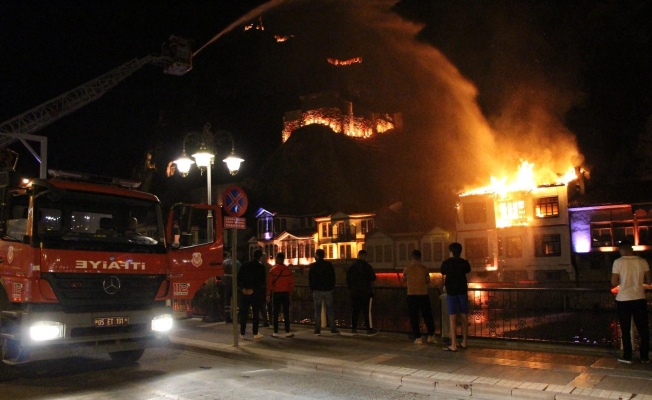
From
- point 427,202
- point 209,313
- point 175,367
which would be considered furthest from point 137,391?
point 427,202

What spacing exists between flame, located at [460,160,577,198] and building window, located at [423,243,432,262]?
23.4 ft

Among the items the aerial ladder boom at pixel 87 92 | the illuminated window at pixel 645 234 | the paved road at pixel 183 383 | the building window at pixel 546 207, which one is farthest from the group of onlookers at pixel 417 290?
the illuminated window at pixel 645 234

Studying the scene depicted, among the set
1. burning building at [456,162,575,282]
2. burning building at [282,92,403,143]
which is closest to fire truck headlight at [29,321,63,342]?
burning building at [456,162,575,282]

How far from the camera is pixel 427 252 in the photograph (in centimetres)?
5688

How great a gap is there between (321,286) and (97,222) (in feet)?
18.2

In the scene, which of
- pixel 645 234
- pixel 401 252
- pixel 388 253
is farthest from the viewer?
pixel 388 253

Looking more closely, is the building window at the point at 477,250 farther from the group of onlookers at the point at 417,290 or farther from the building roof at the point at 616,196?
the group of onlookers at the point at 417,290

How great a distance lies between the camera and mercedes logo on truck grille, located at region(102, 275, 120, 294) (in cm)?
855

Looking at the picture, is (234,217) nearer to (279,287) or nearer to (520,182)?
(279,287)

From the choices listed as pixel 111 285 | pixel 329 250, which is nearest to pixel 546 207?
pixel 329 250

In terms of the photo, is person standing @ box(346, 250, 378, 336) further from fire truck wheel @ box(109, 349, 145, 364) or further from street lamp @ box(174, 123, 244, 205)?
fire truck wheel @ box(109, 349, 145, 364)

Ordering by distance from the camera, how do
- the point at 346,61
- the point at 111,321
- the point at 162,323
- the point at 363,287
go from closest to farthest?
1. the point at 111,321
2. the point at 162,323
3. the point at 363,287
4. the point at 346,61

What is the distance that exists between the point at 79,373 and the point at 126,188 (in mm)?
3605

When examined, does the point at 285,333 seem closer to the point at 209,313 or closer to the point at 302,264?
the point at 209,313
